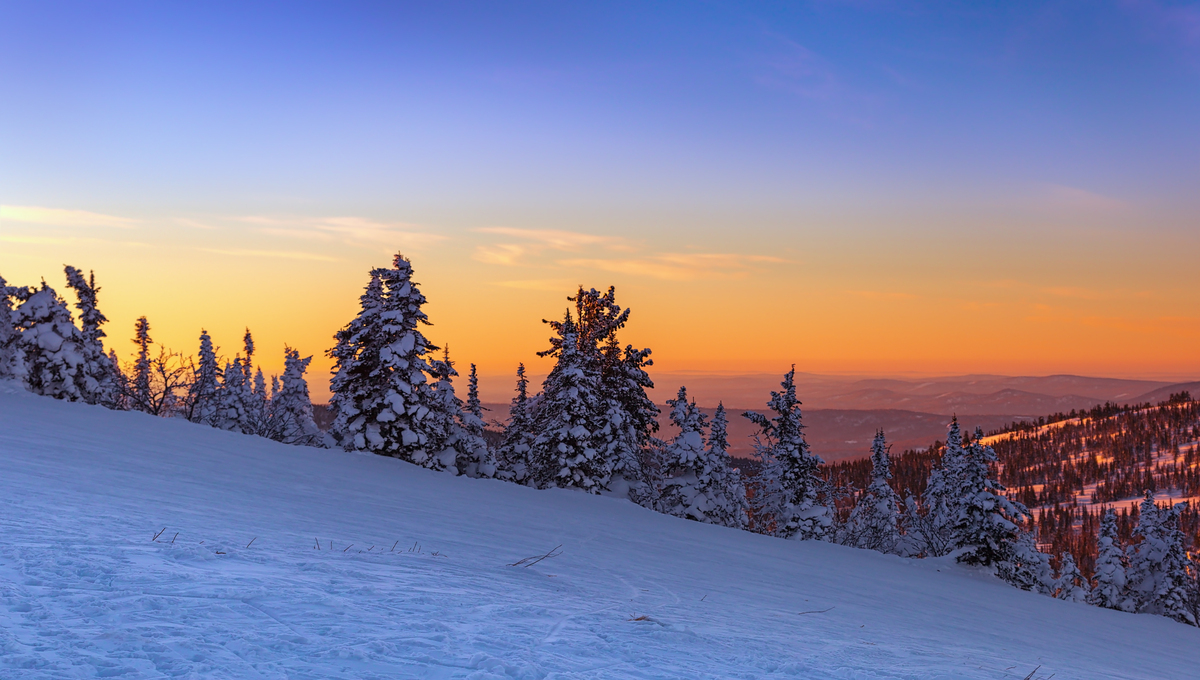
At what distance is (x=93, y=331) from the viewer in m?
39.2

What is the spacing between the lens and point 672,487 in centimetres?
4050

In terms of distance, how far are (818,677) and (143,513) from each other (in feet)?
19.6

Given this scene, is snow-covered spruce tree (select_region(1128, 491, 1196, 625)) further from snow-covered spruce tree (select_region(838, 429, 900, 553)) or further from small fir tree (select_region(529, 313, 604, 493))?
small fir tree (select_region(529, 313, 604, 493))

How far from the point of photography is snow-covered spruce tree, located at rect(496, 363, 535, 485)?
3747 cm

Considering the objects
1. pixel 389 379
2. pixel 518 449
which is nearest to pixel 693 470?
pixel 518 449

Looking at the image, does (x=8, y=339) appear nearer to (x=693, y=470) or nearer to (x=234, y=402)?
(x=234, y=402)

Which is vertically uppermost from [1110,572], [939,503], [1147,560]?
[939,503]

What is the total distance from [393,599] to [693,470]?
3742 cm

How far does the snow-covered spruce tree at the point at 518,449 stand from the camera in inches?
1475

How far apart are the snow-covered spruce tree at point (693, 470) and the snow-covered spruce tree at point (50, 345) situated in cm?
2877

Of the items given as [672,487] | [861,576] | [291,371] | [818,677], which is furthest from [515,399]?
[818,677]

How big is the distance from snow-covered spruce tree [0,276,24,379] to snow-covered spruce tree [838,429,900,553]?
54.4m

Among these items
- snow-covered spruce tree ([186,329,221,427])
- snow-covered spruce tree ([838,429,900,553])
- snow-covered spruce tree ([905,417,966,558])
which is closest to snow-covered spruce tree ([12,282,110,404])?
snow-covered spruce tree ([186,329,221,427])

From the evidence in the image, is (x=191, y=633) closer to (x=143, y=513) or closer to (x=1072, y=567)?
(x=143, y=513)
